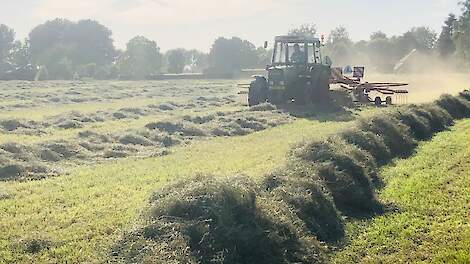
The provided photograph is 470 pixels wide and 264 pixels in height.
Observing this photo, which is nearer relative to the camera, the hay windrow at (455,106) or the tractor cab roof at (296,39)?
the hay windrow at (455,106)

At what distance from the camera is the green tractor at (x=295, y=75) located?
23703 millimetres

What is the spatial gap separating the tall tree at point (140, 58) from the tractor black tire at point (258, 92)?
56540 mm

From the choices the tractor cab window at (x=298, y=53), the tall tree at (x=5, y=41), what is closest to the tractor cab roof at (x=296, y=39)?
the tractor cab window at (x=298, y=53)

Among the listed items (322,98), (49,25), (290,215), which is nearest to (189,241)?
(290,215)

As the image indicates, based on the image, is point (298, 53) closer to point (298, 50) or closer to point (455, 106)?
point (298, 50)

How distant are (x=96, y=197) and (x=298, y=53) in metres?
16.3

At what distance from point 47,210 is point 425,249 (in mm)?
5030

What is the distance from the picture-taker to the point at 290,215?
7.36 metres

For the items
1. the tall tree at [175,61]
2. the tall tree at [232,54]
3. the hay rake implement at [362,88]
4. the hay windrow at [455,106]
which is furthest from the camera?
the tall tree at [175,61]

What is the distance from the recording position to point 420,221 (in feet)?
27.1

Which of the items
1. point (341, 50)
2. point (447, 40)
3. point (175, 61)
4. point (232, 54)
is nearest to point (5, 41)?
point (175, 61)

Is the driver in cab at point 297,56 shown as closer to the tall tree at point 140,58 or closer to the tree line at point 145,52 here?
the tree line at point 145,52

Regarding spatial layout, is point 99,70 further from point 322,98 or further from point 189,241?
point 189,241

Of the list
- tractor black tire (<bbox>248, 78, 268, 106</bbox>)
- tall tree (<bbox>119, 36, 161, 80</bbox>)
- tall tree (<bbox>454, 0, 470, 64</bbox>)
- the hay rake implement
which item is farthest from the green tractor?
tall tree (<bbox>119, 36, 161, 80</bbox>)
